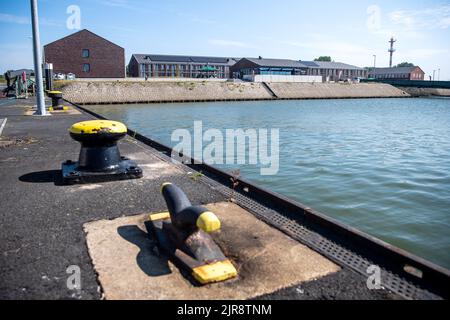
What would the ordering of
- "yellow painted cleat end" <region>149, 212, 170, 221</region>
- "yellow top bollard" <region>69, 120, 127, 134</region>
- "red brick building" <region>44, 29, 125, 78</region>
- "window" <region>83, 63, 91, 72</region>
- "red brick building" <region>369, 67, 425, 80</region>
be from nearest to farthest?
"yellow painted cleat end" <region>149, 212, 170, 221</region>, "yellow top bollard" <region>69, 120, 127, 134</region>, "red brick building" <region>44, 29, 125, 78</region>, "window" <region>83, 63, 91, 72</region>, "red brick building" <region>369, 67, 425, 80</region>

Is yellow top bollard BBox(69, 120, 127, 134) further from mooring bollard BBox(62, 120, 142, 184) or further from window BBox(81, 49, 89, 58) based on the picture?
window BBox(81, 49, 89, 58)

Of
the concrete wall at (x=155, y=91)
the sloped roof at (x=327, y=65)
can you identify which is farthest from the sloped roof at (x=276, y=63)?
the concrete wall at (x=155, y=91)

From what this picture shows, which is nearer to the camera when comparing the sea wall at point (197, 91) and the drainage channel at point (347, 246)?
the drainage channel at point (347, 246)

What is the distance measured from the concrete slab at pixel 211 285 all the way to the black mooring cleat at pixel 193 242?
0.29 ft

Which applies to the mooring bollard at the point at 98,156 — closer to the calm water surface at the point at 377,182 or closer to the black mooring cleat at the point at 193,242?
the black mooring cleat at the point at 193,242

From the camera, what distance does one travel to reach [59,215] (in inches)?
182

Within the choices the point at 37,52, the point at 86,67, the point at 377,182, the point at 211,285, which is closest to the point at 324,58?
the point at 86,67

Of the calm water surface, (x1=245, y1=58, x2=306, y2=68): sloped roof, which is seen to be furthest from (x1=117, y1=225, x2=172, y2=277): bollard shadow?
(x1=245, y1=58, x2=306, y2=68): sloped roof

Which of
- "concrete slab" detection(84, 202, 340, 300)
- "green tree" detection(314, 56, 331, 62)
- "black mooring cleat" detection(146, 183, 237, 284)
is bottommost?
"concrete slab" detection(84, 202, 340, 300)

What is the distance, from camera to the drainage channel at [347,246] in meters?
3.18

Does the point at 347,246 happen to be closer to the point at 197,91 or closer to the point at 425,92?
the point at 197,91

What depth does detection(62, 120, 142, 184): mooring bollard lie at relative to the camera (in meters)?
5.71

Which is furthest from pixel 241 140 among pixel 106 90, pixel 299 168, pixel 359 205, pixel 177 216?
pixel 106 90

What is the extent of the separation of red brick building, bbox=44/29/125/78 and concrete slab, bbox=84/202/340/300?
6310 cm
